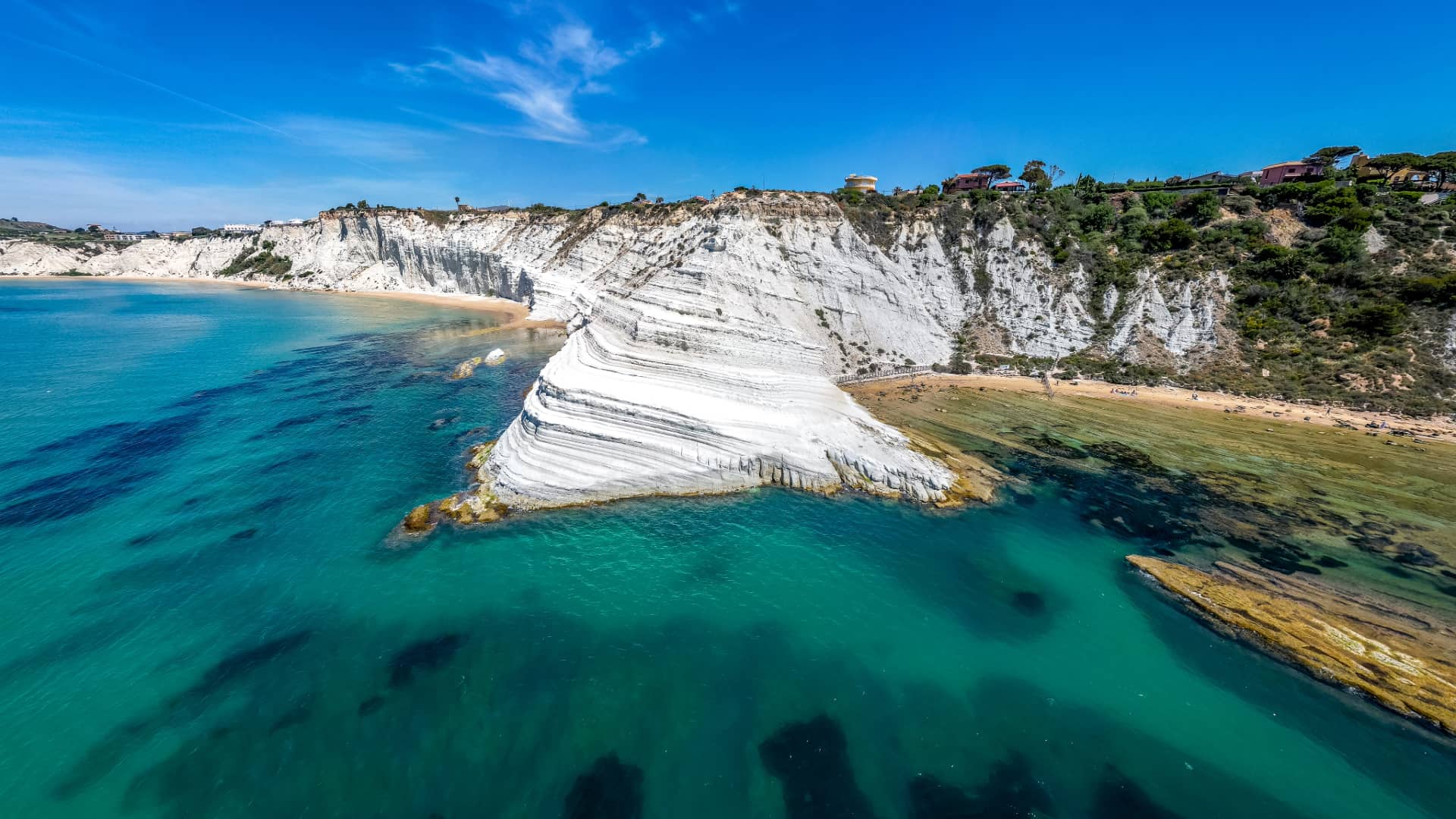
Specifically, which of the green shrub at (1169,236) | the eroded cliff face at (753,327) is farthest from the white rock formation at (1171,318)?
the green shrub at (1169,236)

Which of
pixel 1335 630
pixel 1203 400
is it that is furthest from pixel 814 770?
pixel 1203 400

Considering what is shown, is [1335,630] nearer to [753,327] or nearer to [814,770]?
[814,770]

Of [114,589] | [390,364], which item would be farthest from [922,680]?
[390,364]

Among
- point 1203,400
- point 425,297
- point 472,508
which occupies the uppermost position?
point 425,297

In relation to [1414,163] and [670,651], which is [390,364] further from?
[1414,163]

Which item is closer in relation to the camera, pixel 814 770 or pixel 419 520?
pixel 814 770

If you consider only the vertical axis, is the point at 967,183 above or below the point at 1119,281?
above
